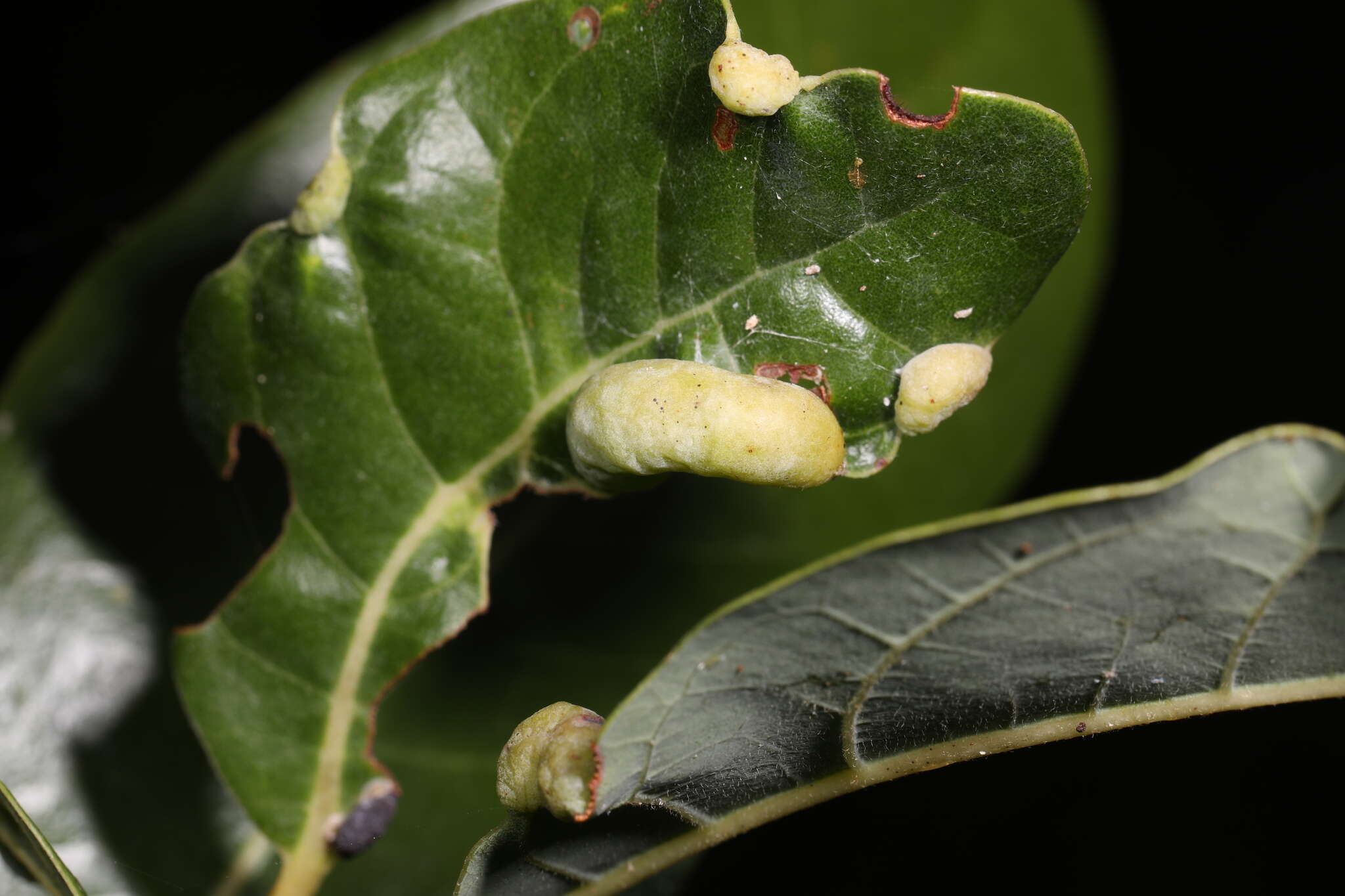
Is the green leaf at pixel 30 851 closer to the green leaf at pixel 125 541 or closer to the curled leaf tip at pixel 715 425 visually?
the green leaf at pixel 125 541

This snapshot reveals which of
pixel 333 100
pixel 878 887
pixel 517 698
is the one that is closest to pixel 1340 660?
pixel 878 887

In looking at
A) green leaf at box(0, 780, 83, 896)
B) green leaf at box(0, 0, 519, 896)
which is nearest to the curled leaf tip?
green leaf at box(0, 780, 83, 896)

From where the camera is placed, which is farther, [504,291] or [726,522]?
[726,522]

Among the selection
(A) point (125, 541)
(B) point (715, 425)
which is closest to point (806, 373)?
(B) point (715, 425)

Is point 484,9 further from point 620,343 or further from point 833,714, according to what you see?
point 833,714

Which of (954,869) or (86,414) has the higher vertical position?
(86,414)

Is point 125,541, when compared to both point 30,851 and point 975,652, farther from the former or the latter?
point 975,652
